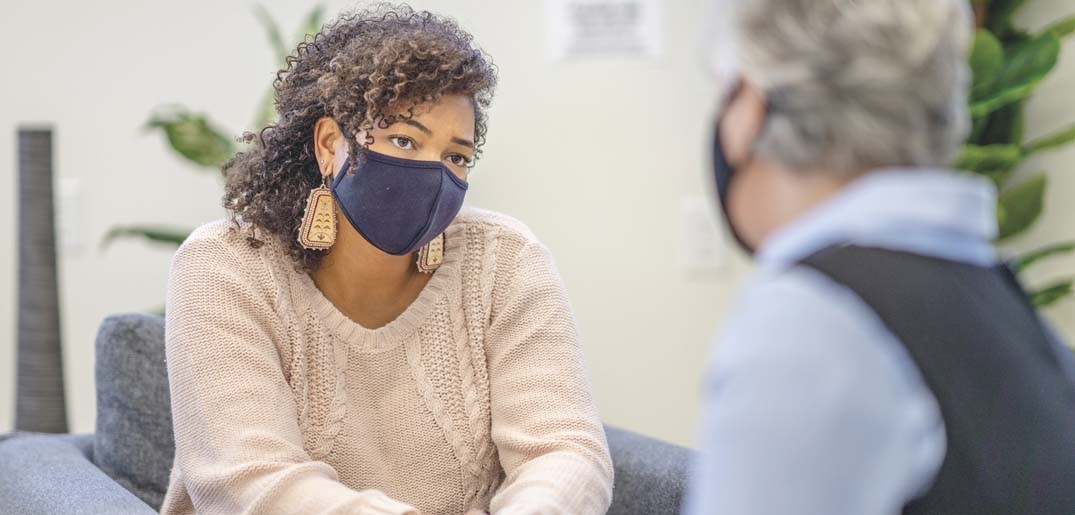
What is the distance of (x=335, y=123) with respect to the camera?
1.55 m

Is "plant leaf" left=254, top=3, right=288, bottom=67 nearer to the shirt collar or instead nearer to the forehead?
the forehead

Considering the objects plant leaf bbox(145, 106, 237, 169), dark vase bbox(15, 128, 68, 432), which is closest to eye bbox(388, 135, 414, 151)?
plant leaf bbox(145, 106, 237, 169)

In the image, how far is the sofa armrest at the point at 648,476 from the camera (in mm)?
1649

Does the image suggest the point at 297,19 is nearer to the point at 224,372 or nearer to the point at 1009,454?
the point at 224,372

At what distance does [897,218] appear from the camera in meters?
0.79

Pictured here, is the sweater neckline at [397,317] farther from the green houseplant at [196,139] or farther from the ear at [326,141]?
the green houseplant at [196,139]

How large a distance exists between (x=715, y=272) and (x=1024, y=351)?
193cm

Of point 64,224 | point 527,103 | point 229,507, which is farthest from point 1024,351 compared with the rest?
point 64,224

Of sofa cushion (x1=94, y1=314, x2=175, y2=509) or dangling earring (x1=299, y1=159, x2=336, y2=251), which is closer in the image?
dangling earring (x1=299, y1=159, x2=336, y2=251)

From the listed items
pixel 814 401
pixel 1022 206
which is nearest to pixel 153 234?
pixel 1022 206

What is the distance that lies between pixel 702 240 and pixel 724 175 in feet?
6.12

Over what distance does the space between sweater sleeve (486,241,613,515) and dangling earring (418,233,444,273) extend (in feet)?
0.29

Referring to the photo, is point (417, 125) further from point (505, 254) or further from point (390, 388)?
point (390, 388)

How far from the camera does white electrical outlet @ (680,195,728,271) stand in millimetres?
2760
